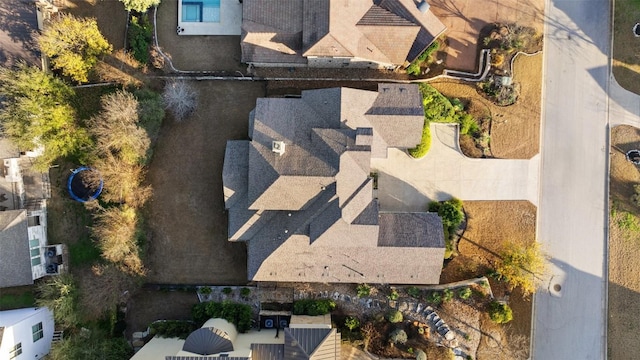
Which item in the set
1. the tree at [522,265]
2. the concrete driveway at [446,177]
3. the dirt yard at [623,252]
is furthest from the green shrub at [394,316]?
the dirt yard at [623,252]

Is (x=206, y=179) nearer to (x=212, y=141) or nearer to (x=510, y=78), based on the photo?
(x=212, y=141)

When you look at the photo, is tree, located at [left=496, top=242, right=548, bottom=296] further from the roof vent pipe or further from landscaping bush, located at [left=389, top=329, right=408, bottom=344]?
the roof vent pipe

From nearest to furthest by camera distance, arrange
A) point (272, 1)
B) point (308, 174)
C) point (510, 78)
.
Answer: point (308, 174), point (272, 1), point (510, 78)

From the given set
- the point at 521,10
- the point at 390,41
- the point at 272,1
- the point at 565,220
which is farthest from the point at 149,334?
the point at 521,10

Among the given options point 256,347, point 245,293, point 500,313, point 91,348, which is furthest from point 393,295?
point 91,348

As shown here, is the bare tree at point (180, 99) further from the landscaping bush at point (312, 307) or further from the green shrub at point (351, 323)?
the green shrub at point (351, 323)

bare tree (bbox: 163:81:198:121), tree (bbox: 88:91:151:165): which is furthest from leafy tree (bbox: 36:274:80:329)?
bare tree (bbox: 163:81:198:121)
